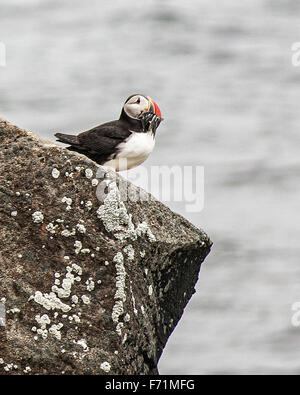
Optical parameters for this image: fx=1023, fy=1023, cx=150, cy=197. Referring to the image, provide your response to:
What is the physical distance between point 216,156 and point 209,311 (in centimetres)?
715

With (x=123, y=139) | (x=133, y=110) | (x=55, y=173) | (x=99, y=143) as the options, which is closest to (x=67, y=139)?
(x=99, y=143)

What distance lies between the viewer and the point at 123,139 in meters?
8.65

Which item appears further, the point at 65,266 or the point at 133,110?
the point at 133,110

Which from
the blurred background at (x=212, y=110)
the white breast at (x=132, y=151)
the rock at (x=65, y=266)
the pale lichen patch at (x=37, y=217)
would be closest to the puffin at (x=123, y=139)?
the white breast at (x=132, y=151)

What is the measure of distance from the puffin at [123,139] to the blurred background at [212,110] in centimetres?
791

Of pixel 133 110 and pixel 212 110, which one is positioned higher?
pixel 212 110

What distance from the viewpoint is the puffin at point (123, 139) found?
848cm

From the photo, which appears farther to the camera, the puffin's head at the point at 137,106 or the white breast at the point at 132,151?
the puffin's head at the point at 137,106

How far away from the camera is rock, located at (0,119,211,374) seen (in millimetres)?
5715

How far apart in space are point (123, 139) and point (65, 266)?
9.77ft

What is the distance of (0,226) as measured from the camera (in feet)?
19.1

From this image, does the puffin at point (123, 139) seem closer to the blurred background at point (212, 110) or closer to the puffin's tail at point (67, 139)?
the puffin's tail at point (67, 139)

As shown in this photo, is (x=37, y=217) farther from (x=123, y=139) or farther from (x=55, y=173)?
(x=123, y=139)
